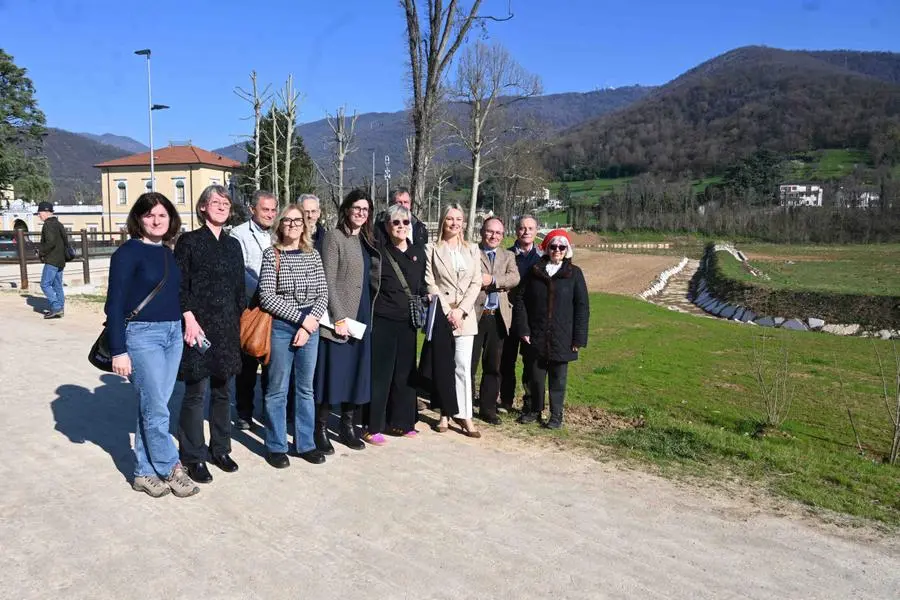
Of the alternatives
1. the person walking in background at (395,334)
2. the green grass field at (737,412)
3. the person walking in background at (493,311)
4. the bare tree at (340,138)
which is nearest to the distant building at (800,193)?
the bare tree at (340,138)

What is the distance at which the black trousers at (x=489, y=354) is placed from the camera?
6.11 meters

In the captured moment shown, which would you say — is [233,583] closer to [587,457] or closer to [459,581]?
[459,581]

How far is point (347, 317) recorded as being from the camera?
5.05 meters

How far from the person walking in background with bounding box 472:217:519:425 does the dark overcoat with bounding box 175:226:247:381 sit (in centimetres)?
234

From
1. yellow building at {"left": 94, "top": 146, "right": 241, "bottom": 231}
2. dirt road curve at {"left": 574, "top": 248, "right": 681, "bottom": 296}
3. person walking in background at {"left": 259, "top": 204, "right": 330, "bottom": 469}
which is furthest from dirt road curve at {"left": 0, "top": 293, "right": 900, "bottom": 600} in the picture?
yellow building at {"left": 94, "top": 146, "right": 241, "bottom": 231}

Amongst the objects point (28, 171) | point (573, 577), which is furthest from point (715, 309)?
point (28, 171)

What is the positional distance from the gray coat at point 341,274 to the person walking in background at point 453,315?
0.74m

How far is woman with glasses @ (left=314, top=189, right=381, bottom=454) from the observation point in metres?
5.06

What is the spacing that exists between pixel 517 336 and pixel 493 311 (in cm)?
35

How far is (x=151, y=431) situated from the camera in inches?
164

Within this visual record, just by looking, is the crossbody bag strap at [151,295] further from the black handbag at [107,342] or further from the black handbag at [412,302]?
the black handbag at [412,302]

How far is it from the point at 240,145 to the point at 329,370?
40718mm

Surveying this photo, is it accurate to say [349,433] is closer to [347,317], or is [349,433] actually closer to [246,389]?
[347,317]

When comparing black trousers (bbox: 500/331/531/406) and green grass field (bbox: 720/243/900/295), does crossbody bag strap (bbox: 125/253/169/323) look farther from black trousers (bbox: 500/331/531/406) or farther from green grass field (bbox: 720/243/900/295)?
green grass field (bbox: 720/243/900/295)
